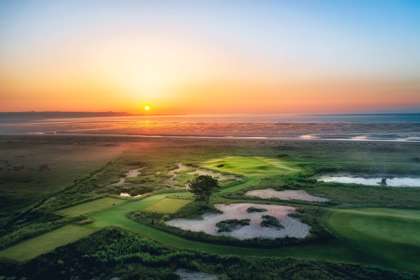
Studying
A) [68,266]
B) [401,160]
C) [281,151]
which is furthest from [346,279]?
[281,151]

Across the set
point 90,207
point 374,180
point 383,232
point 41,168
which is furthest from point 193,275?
point 41,168

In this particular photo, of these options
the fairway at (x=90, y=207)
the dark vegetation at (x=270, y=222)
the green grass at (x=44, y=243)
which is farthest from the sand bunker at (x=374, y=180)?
the green grass at (x=44, y=243)

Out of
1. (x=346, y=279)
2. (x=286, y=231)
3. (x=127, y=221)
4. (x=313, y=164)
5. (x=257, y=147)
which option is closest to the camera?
(x=346, y=279)

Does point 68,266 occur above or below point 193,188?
below

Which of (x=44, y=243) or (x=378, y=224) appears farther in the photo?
(x=378, y=224)

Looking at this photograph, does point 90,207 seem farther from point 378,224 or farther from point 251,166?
point 251,166

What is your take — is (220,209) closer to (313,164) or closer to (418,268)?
(418,268)
